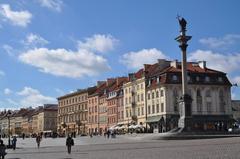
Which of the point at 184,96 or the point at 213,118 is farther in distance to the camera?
the point at 213,118

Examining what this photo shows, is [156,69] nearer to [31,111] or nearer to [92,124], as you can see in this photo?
[92,124]

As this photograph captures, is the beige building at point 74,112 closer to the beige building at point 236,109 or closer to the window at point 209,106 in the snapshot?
the beige building at point 236,109

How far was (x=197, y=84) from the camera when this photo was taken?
278 feet

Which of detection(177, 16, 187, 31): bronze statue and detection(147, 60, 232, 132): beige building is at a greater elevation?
detection(177, 16, 187, 31): bronze statue

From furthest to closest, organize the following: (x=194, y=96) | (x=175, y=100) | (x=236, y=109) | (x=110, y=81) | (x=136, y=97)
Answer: (x=236, y=109), (x=110, y=81), (x=136, y=97), (x=194, y=96), (x=175, y=100)

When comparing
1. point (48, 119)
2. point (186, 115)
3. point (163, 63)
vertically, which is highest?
point (163, 63)

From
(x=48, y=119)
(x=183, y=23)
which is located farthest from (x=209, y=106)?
(x=48, y=119)

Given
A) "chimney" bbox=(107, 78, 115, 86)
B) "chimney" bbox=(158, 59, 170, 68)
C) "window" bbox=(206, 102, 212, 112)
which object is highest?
"chimney" bbox=(158, 59, 170, 68)

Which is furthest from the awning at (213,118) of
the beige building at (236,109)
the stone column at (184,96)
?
the beige building at (236,109)

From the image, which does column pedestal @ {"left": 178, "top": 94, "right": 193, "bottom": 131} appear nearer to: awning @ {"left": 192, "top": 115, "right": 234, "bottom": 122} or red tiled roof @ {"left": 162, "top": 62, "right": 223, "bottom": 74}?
awning @ {"left": 192, "top": 115, "right": 234, "bottom": 122}

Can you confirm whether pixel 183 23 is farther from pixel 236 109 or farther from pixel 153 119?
pixel 236 109

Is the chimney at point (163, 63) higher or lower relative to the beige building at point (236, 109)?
higher

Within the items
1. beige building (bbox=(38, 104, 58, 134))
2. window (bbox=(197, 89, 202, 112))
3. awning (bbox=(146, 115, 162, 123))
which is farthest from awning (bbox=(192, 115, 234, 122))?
beige building (bbox=(38, 104, 58, 134))

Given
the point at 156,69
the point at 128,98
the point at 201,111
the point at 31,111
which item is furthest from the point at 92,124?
the point at 31,111
